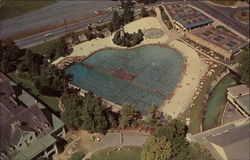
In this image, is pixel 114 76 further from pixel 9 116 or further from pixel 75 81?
pixel 9 116

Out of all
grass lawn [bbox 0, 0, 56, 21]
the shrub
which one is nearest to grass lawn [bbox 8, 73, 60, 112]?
the shrub

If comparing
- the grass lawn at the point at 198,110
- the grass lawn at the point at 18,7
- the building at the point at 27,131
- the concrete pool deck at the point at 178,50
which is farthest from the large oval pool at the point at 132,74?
the grass lawn at the point at 18,7

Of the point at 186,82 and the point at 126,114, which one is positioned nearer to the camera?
the point at 126,114

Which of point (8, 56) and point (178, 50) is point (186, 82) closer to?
point (178, 50)

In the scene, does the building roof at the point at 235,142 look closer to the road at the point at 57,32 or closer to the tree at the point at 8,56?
the tree at the point at 8,56

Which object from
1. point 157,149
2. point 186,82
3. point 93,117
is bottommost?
point 186,82

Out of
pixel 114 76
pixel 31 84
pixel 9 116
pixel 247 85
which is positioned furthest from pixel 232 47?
pixel 9 116

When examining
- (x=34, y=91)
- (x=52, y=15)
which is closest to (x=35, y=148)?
(x=34, y=91)
